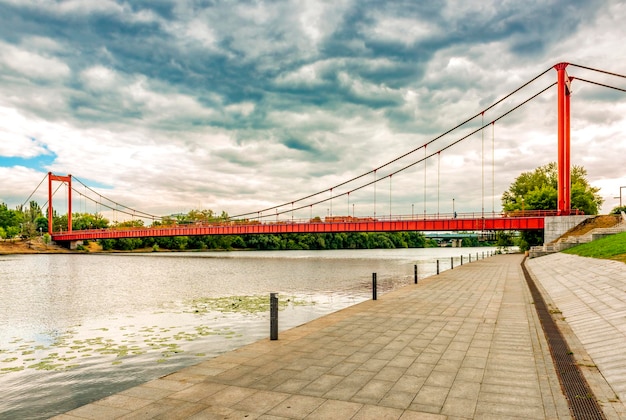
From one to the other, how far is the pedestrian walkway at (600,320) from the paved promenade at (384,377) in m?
0.05

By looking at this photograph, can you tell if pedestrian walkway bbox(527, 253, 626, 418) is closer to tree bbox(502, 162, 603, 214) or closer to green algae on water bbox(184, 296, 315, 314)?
green algae on water bbox(184, 296, 315, 314)

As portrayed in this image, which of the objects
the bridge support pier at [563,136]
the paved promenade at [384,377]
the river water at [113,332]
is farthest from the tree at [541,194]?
the paved promenade at [384,377]

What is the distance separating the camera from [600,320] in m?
9.89

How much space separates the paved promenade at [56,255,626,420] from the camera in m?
5.62

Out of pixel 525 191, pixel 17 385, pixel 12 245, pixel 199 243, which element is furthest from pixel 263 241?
pixel 17 385

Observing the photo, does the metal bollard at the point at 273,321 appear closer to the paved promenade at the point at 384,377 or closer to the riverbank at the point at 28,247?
the paved promenade at the point at 384,377

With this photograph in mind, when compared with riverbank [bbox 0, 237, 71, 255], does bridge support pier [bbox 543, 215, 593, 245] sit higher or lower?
higher

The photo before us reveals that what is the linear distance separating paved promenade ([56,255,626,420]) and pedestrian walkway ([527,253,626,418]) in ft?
0.16

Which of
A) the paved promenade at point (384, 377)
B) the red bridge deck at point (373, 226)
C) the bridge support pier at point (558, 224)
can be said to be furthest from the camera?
the red bridge deck at point (373, 226)

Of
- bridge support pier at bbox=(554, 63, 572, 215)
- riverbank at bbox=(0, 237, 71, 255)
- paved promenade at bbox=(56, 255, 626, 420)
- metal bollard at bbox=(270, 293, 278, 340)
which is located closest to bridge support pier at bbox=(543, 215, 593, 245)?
bridge support pier at bbox=(554, 63, 572, 215)

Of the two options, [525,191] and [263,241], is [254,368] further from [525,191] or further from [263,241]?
[263,241]

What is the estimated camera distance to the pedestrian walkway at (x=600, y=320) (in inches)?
254

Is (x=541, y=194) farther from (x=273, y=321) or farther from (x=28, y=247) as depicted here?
(x=28, y=247)

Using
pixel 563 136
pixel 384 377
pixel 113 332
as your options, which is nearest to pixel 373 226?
pixel 563 136
